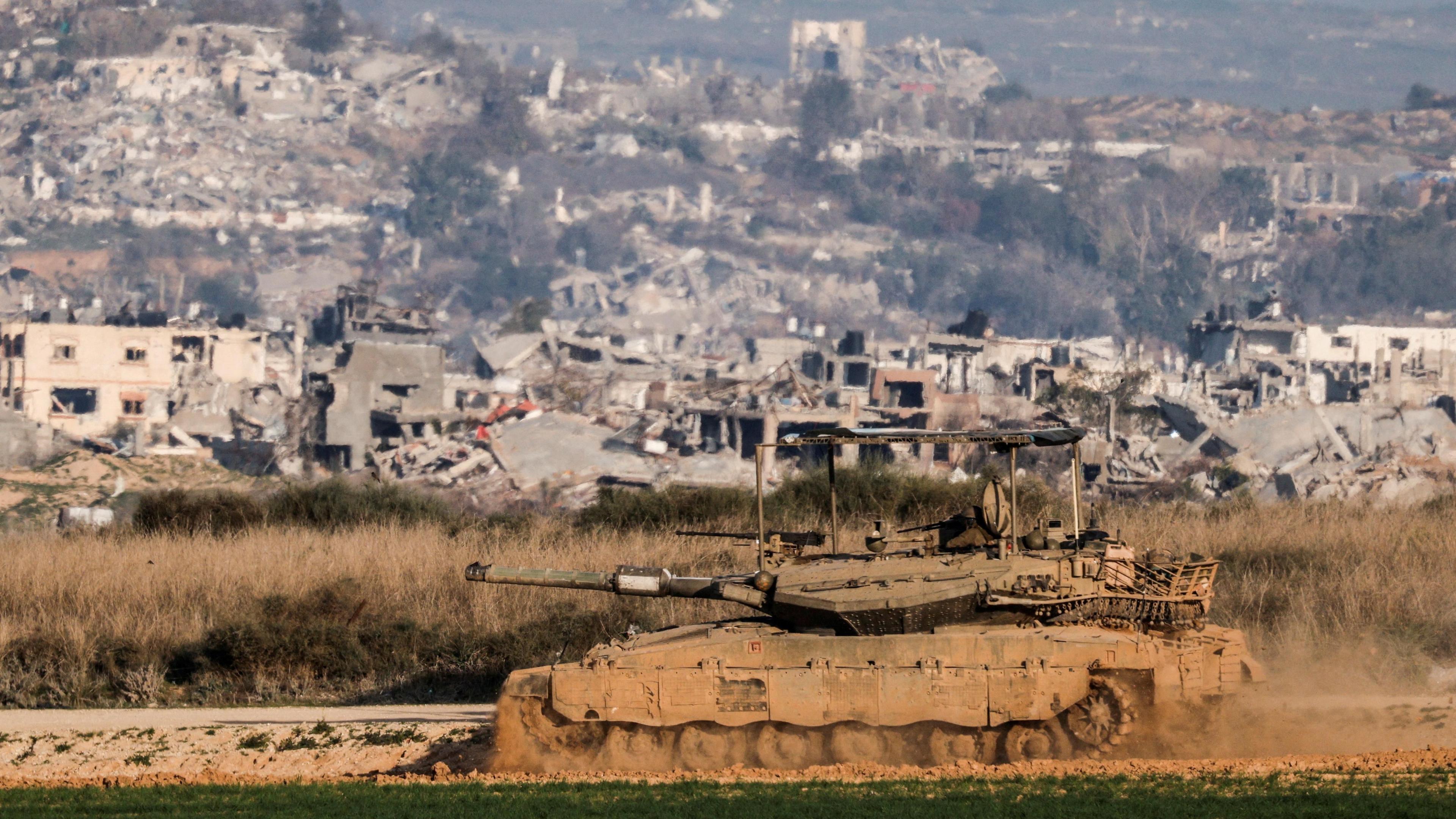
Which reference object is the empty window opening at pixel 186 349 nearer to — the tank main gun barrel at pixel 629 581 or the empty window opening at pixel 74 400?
the empty window opening at pixel 74 400

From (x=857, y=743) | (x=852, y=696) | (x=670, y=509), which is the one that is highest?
(x=852, y=696)

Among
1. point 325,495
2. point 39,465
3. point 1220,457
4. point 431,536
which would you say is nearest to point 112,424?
point 39,465

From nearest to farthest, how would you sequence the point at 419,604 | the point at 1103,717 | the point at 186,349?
the point at 1103,717, the point at 419,604, the point at 186,349

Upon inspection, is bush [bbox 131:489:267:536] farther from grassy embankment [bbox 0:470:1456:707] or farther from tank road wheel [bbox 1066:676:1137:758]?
tank road wheel [bbox 1066:676:1137:758]

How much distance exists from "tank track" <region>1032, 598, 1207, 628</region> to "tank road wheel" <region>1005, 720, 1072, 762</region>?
118 centimetres

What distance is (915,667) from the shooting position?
18.5 meters

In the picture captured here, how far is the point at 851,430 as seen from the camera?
19781 millimetres

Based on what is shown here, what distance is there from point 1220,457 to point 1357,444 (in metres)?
9.19

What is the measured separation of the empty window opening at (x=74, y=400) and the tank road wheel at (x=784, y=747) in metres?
121

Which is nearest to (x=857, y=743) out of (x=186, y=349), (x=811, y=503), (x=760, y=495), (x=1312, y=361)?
(x=760, y=495)

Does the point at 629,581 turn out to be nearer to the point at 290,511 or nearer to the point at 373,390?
the point at 290,511

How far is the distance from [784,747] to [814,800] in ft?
8.07

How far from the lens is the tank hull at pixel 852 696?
18.4m

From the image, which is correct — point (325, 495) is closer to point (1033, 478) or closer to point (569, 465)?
point (1033, 478)
